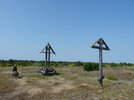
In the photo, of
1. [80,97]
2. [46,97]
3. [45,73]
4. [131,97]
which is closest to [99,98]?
[80,97]

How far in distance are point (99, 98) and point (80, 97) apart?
3.67 feet

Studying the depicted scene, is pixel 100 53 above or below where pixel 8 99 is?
above

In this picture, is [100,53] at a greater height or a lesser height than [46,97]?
greater

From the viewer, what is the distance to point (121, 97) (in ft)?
21.9

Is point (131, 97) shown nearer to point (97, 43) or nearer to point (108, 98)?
point (108, 98)

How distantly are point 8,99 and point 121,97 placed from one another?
21.9ft

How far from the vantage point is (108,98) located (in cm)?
655

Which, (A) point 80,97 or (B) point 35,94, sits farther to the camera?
(B) point 35,94

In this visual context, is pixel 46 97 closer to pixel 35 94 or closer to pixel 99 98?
pixel 35 94

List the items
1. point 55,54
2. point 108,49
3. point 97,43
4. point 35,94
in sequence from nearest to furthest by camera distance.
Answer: point 35,94
point 97,43
point 108,49
point 55,54

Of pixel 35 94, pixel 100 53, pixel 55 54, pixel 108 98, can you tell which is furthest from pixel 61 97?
pixel 55 54

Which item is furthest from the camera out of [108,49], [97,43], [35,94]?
[108,49]

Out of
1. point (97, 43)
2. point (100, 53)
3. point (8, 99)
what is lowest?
point (8, 99)

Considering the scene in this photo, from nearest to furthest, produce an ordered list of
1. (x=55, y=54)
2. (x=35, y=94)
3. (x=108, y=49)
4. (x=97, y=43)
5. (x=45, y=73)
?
(x=35, y=94), (x=97, y=43), (x=108, y=49), (x=45, y=73), (x=55, y=54)
